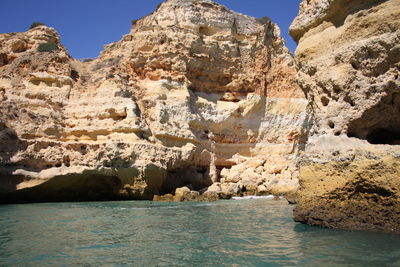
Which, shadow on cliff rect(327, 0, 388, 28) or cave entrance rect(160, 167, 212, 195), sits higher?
shadow on cliff rect(327, 0, 388, 28)

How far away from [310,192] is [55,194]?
14603mm

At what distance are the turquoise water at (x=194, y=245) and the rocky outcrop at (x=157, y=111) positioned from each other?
976 centimetres

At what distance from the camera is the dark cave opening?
7.89 meters

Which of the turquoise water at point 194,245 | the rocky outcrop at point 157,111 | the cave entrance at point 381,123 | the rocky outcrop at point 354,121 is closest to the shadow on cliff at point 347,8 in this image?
the rocky outcrop at point 354,121

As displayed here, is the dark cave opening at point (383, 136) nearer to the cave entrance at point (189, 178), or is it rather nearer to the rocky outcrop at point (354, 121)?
the rocky outcrop at point (354, 121)

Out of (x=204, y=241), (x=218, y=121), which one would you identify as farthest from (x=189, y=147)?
(x=204, y=241)

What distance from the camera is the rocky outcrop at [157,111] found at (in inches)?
741

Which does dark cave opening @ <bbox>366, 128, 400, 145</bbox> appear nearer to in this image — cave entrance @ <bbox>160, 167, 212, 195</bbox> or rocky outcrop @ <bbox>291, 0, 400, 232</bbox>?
rocky outcrop @ <bbox>291, 0, 400, 232</bbox>

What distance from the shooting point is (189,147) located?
73.1 ft

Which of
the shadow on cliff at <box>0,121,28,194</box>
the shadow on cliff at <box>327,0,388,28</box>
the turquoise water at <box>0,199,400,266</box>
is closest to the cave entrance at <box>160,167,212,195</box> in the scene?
the shadow on cliff at <box>0,121,28,194</box>

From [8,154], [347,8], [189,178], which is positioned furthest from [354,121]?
[189,178]

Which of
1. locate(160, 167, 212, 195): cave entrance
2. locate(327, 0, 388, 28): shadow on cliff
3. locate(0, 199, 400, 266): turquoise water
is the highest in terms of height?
locate(327, 0, 388, 28): shadow on cliff

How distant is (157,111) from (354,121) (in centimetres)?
1564

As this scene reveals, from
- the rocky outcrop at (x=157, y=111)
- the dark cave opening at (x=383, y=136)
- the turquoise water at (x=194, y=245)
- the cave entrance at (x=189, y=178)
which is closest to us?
the turquoise water at (x=194, y=245)
